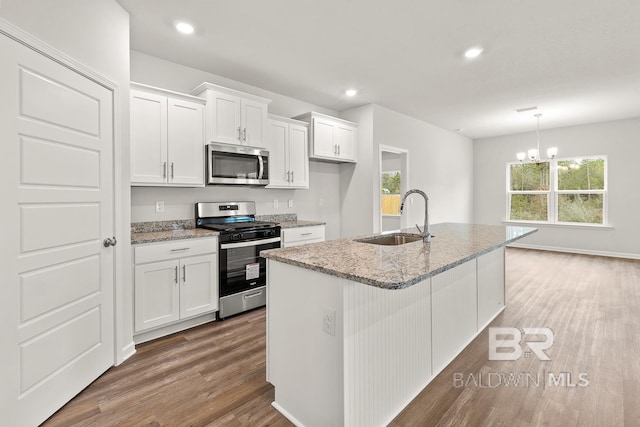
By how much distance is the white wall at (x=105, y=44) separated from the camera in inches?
67.5

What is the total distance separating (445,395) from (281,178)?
2907 millimetres

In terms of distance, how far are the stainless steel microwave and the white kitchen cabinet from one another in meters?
0.66

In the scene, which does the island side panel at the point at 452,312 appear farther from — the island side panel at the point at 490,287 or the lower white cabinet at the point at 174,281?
the lower white cabinet at the point at 174,281

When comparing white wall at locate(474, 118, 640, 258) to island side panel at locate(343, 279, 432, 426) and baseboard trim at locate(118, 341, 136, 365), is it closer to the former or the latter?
island side panel at locate(343, 279, 432, 426)

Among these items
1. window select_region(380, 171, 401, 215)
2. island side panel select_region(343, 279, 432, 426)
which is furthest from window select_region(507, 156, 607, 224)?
island side panel select_region(343, 279, 432, 426)

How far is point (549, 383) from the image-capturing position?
2.05m

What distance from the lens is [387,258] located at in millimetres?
1658

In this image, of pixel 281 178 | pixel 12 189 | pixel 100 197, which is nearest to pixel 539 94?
pixel 281 178

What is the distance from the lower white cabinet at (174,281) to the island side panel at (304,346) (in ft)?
4.34

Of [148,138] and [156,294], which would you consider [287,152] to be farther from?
[156,294]

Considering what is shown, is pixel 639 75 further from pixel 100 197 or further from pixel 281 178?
pixel 100 197

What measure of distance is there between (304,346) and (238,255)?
1.75 meters

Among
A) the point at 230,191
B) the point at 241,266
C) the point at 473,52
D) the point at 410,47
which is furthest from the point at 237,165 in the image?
the point at 473,52

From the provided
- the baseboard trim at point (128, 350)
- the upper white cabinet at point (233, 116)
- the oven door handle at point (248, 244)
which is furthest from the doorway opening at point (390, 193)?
the baseboard trim at point (128, 350)
